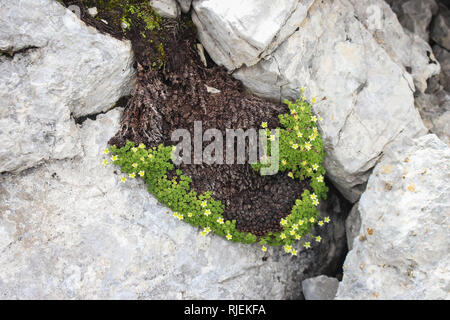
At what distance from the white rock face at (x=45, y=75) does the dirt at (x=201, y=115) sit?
471 mm

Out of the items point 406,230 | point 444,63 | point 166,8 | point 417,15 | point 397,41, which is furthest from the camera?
point 417,15

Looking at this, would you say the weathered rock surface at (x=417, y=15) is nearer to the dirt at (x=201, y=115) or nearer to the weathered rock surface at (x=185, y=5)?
the dirt at (x=201, y=115)

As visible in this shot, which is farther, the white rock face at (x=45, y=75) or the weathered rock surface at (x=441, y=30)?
the weathered rock surface at (x=441, y=30)

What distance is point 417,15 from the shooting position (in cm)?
756

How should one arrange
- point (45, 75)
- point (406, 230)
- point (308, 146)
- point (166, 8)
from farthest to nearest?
1. point (166, 8)
2. point (308, 146)
3. point (45, 75)
4. point (406, 230)

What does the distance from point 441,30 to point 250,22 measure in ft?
13.7

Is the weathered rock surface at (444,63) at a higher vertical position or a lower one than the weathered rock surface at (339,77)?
higher

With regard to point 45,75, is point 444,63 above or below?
above

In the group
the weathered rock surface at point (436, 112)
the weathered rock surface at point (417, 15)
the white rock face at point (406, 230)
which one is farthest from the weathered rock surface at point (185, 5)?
the weathered rock surface at point (417, 15)

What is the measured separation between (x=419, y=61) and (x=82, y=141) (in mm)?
5364

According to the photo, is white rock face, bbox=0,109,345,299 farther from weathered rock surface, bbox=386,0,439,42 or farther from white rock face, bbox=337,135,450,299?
weathered rock surface, bbox=386,0,439,42

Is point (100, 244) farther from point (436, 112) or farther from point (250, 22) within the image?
point (436, 112)

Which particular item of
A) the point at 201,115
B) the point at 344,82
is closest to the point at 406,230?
the point at 344,82

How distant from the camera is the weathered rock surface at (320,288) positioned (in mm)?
6070
